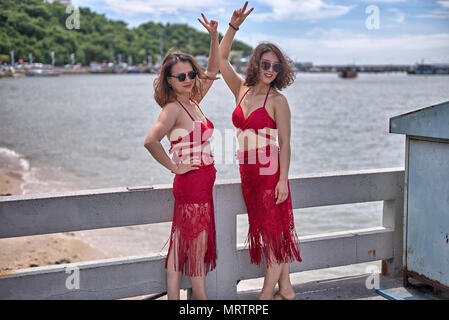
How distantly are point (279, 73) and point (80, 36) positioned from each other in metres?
65.3

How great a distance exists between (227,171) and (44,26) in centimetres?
2595

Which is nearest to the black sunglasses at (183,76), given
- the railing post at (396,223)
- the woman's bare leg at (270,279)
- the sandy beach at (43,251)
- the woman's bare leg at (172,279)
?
the woman's bare leg at (172,279)

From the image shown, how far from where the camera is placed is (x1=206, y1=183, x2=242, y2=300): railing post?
3.61 metres

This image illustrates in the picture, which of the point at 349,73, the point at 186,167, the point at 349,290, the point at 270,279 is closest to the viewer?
the point at 186,167

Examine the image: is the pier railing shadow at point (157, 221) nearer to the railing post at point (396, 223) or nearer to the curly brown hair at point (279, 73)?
the railing post at point (396, 223)

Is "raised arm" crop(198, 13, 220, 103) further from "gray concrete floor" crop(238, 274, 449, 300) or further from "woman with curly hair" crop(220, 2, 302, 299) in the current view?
"gray concrete floor" crop(238, 274, 449, 300)

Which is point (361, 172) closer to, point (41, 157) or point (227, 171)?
point (227, 171)

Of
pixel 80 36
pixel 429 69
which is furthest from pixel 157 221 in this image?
pixel 429 69

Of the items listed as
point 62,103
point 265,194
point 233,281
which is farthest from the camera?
point 62,103

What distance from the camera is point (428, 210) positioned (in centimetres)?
367

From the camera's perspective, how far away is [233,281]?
3.76 meters

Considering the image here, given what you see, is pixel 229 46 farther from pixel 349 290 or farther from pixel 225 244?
pixel 349 290

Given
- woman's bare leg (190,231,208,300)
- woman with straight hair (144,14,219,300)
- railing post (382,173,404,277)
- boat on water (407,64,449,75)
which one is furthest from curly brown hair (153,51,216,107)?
boat on water (407,64,449,75)

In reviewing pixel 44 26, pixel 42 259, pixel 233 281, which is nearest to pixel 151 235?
pixel 42 259
